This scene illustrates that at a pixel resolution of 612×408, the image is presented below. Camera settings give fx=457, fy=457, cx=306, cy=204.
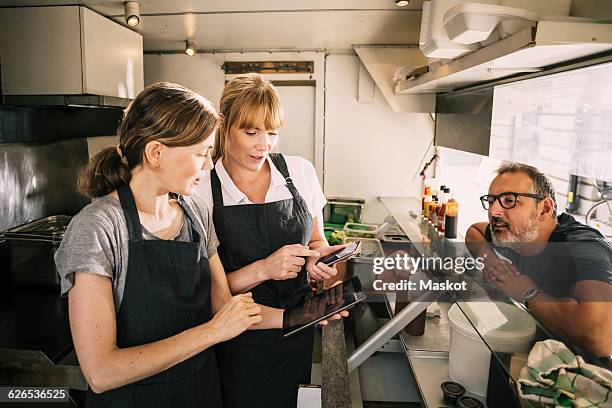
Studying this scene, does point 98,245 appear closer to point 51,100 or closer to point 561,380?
point 561,380

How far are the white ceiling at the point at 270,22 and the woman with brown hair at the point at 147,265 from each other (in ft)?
3.56

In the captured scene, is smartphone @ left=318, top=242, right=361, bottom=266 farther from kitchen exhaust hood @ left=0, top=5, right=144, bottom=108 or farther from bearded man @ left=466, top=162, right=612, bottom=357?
kitchen exhaust hood @ left=0, top=5, right=144, bottom=108

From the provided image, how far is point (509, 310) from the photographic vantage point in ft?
3.12

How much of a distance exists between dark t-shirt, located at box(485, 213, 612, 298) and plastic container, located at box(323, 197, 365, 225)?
5.94 ft

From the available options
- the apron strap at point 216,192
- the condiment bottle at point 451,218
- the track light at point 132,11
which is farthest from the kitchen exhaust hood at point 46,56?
the condiment bottle at point 451,218

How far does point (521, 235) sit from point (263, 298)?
24.4 inches

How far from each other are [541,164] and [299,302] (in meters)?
0.70

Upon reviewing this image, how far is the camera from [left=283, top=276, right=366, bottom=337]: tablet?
0.99 m

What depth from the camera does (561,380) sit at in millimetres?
721

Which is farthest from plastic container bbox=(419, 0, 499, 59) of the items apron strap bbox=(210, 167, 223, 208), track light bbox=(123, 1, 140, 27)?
track light bbox=(123, 1, 140, 27)

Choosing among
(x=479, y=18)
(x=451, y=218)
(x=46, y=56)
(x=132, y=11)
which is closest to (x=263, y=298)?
(x=479, y=18)

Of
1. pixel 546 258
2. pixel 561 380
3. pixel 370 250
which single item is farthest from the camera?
pixel 370 250

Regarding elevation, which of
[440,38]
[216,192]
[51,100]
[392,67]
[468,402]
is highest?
[392,67]

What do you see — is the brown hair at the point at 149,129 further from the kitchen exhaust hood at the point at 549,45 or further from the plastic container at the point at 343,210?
the plastic container at the point at 343,210
